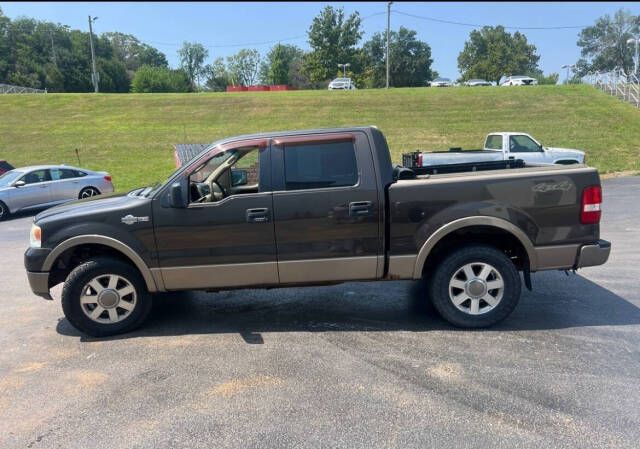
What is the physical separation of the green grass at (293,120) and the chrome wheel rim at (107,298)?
14.6 m

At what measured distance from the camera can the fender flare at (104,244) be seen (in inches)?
181

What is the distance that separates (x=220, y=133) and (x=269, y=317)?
2323cm

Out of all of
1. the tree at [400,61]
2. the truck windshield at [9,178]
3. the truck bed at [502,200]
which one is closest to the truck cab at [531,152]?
the truck bed at [502,200]

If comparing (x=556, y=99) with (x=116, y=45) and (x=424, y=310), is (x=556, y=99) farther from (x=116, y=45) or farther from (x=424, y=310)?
(x=116, y=45)

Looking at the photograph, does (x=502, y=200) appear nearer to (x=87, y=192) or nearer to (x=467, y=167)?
(x=467, y=167)

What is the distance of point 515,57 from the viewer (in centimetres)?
10056

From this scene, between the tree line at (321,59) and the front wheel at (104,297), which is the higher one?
the tree line at (321,59)

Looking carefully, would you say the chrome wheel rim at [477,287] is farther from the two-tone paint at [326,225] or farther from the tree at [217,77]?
the tree at [217,77]

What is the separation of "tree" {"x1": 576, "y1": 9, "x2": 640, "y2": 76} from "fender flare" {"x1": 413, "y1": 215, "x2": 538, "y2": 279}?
387 ft

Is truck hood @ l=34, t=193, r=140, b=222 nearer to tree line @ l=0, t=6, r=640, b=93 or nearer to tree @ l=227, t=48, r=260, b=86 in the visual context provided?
tree line @ l=0, t=6, r=640, b=93

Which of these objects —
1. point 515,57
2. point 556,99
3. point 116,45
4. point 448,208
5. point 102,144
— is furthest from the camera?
point 116,45

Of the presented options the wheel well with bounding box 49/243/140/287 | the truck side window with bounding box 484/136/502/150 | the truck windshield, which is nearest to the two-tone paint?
the wheel well with bounding box 49/243/140/287

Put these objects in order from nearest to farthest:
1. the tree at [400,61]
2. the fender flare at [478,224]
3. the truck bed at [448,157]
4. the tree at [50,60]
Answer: the fender flare at [478,224]
the truck bed at [448,157]
the tree at [50,60]
the tree at [400,61]

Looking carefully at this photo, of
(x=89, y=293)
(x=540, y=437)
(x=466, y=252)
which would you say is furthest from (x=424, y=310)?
(x=89, y=293)
